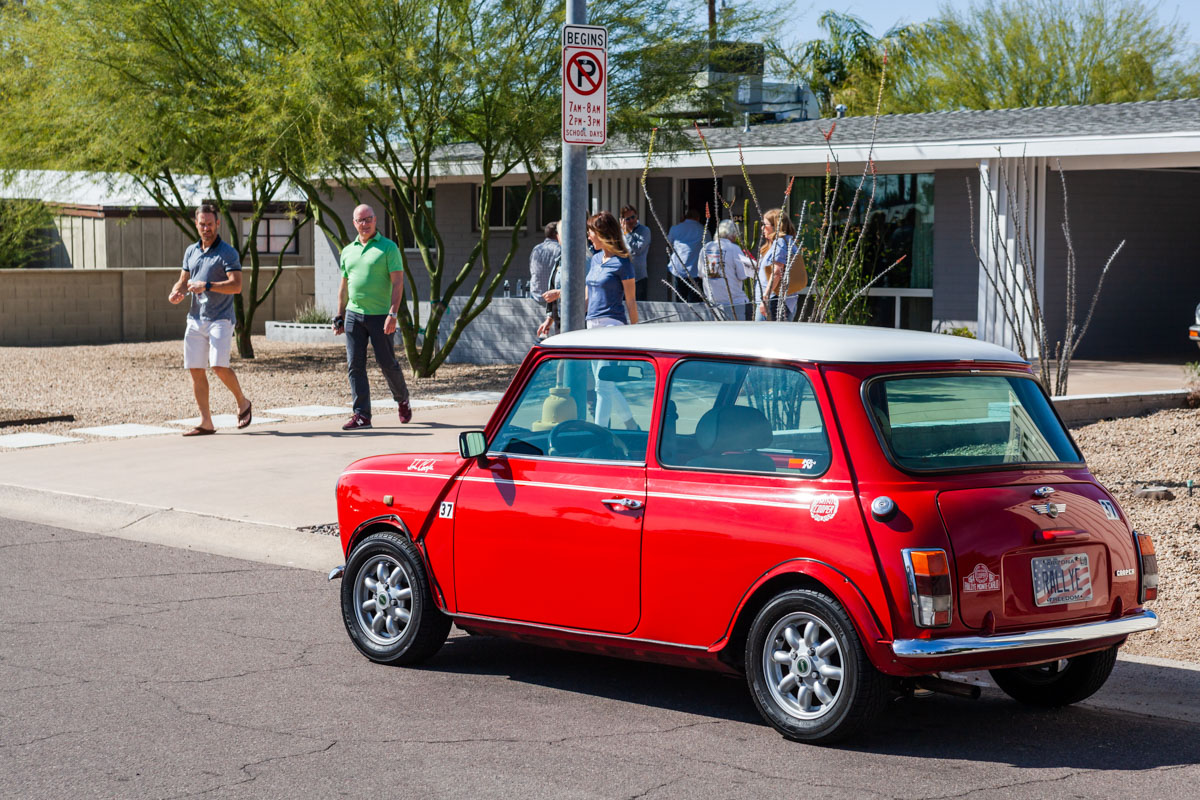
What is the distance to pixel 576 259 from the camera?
930 cm

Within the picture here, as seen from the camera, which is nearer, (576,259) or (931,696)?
(931,696)

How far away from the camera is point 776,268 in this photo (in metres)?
11.3

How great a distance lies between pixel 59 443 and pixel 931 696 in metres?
9.63

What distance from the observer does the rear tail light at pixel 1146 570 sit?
223 inches

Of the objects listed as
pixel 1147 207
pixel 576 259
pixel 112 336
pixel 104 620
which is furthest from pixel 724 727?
pixel 112 336

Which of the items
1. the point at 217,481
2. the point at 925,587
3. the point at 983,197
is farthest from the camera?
the point at 983,197

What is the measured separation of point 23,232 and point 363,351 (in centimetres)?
1700

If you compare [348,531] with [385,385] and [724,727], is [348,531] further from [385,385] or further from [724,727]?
[385,385]

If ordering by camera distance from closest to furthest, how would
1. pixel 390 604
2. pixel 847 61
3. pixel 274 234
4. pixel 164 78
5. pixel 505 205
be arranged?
1. pixel 390 604
2. pixel 164 78
3. pixel 505 205
4. pixel 274 234
5. pixel 847 61

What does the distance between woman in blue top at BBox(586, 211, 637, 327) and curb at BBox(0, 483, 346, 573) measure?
3.15 meters

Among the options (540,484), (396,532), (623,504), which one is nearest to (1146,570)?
(623,504)

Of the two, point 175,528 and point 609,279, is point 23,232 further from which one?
point 175,528

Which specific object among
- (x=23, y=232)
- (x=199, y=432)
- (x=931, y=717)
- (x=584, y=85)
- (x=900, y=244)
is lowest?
(x=931, y=717)

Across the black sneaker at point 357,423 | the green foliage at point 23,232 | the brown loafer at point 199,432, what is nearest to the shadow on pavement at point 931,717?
the black sneaker at point 357,423
